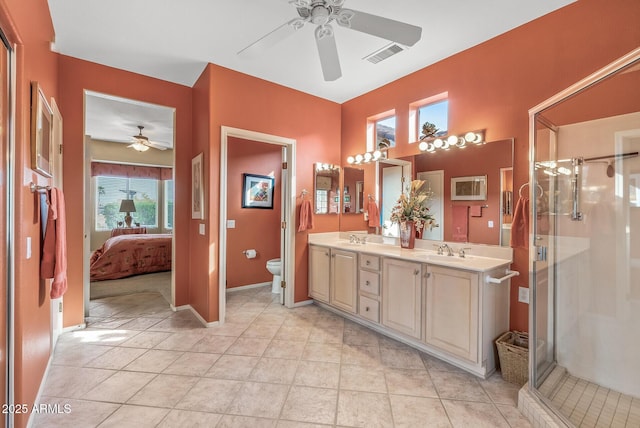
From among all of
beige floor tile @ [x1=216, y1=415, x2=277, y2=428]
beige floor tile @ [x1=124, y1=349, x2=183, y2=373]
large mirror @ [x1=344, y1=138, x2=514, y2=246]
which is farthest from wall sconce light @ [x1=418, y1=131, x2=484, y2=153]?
beige floor tile @ [x1=124, y1=349, x2=183, y2=373]

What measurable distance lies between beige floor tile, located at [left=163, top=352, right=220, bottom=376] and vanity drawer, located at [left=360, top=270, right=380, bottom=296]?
1.52 m

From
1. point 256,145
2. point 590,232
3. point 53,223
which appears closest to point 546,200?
point 590,232

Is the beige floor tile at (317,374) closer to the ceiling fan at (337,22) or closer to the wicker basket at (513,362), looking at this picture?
the wicker basket at (513,362)

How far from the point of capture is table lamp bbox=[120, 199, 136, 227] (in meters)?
7.05

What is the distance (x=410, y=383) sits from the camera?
6.98 ft

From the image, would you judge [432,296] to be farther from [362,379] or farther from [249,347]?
[249,347]

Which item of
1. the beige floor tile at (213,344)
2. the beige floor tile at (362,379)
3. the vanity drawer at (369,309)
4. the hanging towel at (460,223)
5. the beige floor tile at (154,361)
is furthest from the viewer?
the vanity drawer at (369,309)

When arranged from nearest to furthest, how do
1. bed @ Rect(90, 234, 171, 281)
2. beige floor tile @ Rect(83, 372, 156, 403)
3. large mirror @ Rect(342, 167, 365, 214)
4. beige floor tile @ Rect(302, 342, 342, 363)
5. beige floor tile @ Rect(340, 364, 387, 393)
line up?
beige floor tile @ Rect(83, 372, 156, 403) < beige floor tile @ Rect(340, 364, 387, 393) < beige floor tile @ Rect(302, 342, 342, 363) < large mirror @ Rect(342, 167, 365, 214) < bed @ Rect(90, 234, 171, 281)

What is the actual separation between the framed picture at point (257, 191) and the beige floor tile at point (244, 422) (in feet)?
10.6

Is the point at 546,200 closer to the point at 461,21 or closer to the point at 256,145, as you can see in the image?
the point at 461,21

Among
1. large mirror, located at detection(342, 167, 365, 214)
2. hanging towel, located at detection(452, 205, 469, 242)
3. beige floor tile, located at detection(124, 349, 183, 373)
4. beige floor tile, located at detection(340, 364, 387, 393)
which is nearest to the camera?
beige floor tile, located at detection(340, 364, 387, 393)

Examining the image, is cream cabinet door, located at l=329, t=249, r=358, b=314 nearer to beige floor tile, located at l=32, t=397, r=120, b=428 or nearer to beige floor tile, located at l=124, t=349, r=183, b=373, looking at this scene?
beige floor tile, located at l=124, t=349, r=183, b=373

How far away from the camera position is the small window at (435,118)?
3.04 metres

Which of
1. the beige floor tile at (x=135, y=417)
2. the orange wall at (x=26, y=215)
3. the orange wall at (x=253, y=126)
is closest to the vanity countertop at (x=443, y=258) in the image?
the orange wall at (x=253, y=126)
